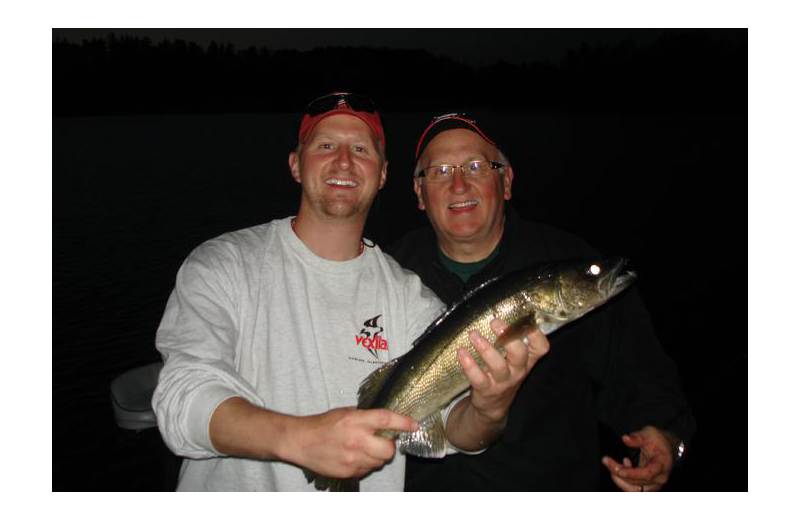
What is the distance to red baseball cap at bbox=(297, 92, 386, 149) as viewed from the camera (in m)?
3.72

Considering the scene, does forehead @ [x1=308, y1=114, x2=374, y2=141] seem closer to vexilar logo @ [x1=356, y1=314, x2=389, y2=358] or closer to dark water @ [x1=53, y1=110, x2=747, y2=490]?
vexilar logo @ [x1=356, y1=314, x2=389, y2=358]

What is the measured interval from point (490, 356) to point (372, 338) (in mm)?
809

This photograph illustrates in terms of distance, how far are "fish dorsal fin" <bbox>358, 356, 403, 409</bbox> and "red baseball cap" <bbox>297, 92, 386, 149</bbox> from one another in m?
1.77

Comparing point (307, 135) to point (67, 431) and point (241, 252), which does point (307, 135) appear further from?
point (67, 431)

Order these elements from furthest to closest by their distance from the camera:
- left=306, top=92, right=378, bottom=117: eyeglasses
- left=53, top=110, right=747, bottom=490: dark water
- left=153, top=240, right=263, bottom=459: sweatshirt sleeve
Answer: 1. left=53, top=110, right=747, bottom=490: dark water
2. left=306, top=92, right=378, bottom=117: eyeglasses
3. left=153, top=240, right=263, bottom=459: sweatshirt sleeve

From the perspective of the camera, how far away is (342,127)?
364cm

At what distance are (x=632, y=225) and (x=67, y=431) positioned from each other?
23332 mm

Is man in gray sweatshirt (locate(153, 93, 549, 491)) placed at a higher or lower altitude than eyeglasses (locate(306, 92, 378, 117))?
lower

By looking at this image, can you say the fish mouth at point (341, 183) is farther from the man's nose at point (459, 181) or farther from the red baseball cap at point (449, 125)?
the red baseball cap at point (449, 125)

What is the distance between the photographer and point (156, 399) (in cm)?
250

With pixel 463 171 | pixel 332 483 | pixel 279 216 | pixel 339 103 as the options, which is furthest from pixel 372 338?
pixel 279 216

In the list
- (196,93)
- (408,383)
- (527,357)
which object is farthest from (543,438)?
(196,93)

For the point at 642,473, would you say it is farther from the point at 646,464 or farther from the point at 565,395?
the point at 565,395

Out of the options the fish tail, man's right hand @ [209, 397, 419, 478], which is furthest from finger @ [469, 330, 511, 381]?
the fish tail
